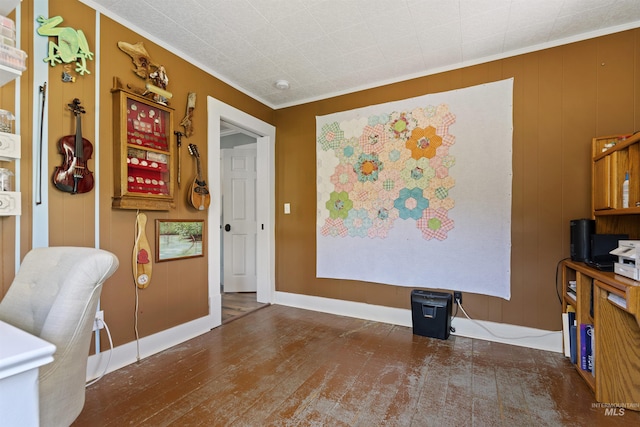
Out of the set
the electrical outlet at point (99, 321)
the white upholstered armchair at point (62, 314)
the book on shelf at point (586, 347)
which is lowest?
the book on shelf at point (586, 347)

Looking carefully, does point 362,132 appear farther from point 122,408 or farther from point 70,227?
point 122,408

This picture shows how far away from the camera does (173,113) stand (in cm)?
237

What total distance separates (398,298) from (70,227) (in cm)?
266

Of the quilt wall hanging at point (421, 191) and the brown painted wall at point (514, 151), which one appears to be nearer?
the brown painted wall at point (514, 151)

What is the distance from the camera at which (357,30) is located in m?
2.16

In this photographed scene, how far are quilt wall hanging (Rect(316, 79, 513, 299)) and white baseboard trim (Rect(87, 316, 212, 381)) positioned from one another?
4.49 ft

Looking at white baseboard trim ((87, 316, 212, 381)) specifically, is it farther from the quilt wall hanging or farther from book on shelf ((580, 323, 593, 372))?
book on shelf ((580, 323, 593, 372))

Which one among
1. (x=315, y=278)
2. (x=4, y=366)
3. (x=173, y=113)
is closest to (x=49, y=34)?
(x=173, y=113)

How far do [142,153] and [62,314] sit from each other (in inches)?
58.8

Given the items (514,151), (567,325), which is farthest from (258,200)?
(567,325)

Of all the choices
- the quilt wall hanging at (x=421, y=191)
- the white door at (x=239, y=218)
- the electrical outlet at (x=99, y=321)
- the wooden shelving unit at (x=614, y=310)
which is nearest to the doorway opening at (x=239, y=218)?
the white door at (x=239, y=218)

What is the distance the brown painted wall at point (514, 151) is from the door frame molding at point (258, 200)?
9cm

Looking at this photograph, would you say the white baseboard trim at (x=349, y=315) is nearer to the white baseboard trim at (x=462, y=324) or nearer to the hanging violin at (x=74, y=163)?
the white baseboard trim at (x=462, y=324)

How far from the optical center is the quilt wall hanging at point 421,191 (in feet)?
8.06
